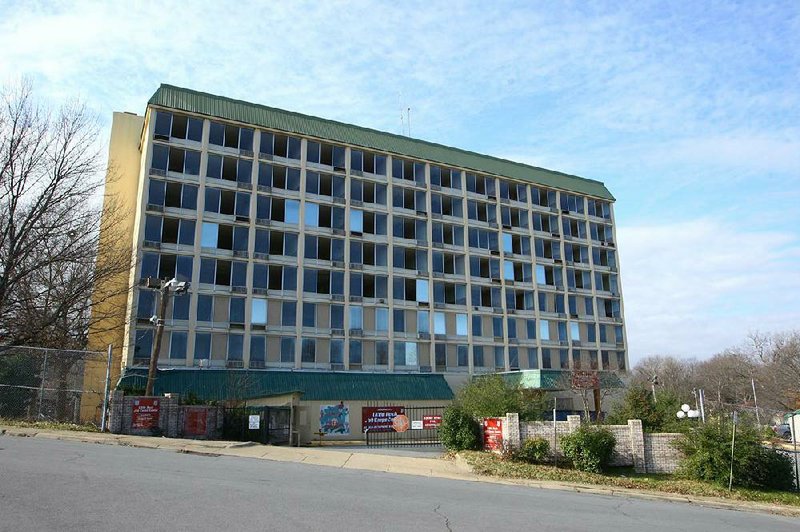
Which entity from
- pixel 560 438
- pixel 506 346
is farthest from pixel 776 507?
pixel 506 346

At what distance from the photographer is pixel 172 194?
4597 cm

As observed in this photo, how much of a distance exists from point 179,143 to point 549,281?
37.3 meters

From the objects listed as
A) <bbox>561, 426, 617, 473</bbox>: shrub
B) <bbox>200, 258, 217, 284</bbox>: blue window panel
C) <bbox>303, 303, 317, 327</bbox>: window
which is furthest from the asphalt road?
<bbox>303, 303, 317, 327</bbox>: window

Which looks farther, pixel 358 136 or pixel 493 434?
pixel 358 136

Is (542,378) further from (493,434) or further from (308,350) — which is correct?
(493,434)

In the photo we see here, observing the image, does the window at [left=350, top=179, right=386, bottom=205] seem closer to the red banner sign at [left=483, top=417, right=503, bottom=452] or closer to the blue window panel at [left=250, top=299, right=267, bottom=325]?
the blue window panel at [left=250, top=299, right=267, bottom=325]

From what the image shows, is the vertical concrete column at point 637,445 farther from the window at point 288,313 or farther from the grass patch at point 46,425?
the window at point 288,313

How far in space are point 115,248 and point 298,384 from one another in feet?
53.2

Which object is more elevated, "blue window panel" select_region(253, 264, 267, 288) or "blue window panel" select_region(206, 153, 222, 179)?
"blue window panel" select_region(206, 153, 222, 179)

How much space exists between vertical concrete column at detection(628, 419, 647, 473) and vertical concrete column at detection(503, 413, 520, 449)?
14.7 ft

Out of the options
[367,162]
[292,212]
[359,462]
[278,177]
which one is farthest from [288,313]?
[359,462]

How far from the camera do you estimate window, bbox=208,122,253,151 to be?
48156mm

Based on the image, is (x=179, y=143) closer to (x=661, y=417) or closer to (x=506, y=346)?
(x=506, y=346)

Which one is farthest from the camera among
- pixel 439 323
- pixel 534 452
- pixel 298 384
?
pixel 439 323
